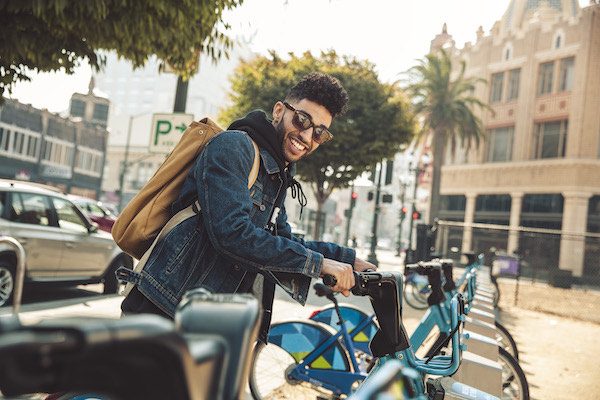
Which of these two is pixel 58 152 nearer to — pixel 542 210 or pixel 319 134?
pixel 542 210

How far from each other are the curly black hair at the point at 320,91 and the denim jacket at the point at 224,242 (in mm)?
345

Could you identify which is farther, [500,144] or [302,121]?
[500,144]

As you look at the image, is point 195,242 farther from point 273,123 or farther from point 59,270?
point 59,270

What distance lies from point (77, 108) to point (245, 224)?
5821 cm

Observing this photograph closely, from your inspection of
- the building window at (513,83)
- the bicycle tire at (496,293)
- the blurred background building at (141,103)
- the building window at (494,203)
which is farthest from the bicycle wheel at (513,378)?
the blurred background building at (141,103)

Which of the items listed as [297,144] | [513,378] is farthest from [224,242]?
[513,378]

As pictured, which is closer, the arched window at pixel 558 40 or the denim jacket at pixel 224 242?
the denim jacket at pixel 224 242

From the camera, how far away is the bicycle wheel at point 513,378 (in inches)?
147

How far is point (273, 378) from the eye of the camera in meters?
4.07

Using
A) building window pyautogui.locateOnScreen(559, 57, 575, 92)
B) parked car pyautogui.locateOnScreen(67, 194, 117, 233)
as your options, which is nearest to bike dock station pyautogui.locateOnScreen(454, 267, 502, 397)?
parked car pyautogui.locateOnScreen(67, 194, 117, 233)

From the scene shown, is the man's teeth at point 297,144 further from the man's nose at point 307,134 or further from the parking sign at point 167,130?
the parking sign at point 167,130

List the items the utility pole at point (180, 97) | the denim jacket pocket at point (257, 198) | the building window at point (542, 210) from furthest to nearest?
the building window at point (542, 210), the utility pole at point (180, 97), the denim jacket pocket at point (257, 198)

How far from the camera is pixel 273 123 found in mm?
2152

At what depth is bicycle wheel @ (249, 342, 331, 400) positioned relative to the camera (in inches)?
153
